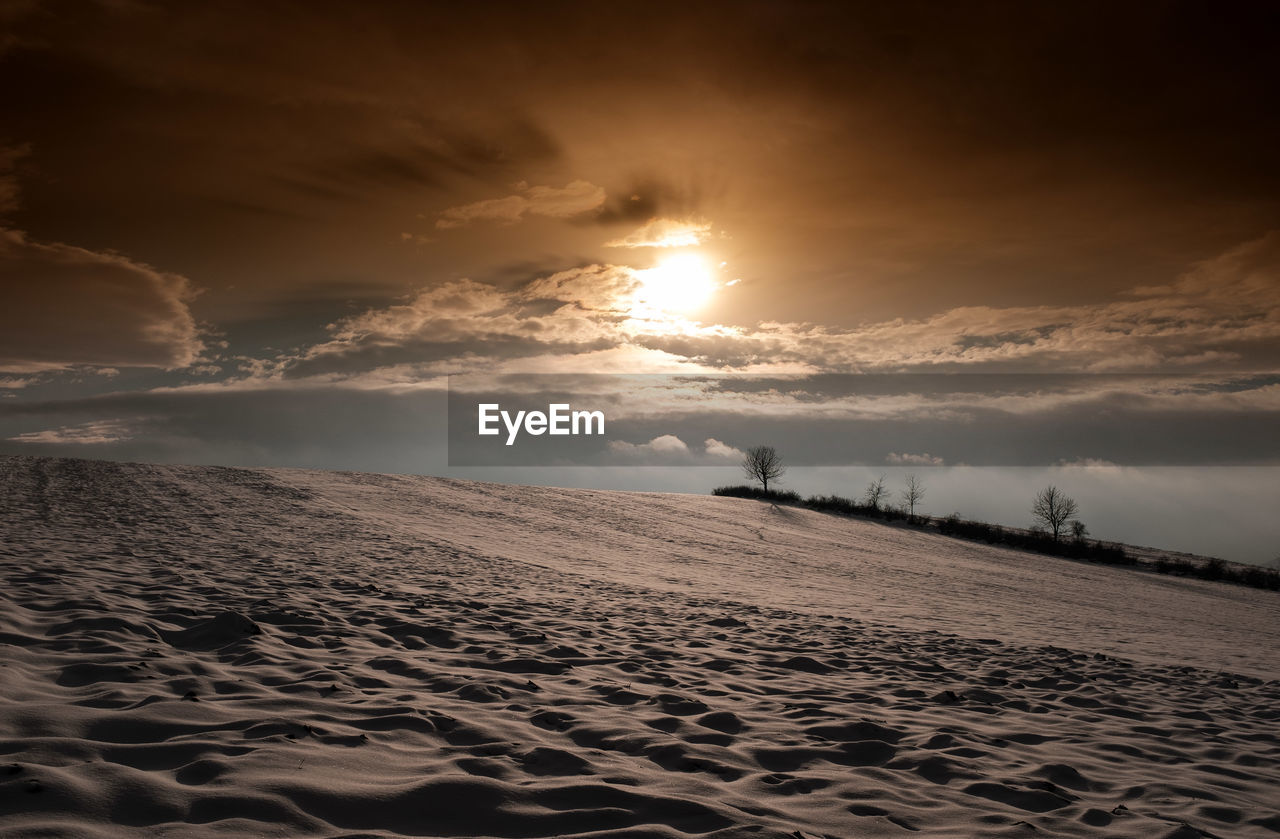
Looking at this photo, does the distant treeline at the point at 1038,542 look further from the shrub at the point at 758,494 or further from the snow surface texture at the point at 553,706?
the snow surface texture at the point at 553,706

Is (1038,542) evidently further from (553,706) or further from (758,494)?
(553,706)

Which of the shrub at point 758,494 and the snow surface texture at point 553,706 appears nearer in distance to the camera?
the snow surface texture at point 553,706

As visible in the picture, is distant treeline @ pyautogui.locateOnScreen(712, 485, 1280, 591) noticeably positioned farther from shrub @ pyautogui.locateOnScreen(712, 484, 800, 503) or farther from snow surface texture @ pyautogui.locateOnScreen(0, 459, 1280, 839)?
snow surface texture @ pyautogui.locateOnScreen(0, 459, 1280, 839)

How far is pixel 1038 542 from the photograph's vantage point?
45.2 meters

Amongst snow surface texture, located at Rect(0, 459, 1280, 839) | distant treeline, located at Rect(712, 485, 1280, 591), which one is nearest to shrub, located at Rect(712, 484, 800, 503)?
distant treeline, located at Rect(712, 485, 1280, 591)

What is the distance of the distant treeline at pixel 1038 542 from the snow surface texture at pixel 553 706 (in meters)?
30.4

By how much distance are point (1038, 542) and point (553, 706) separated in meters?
48.2

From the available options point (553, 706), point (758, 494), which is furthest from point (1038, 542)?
point (553, 706)

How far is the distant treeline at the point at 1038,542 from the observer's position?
40031mm

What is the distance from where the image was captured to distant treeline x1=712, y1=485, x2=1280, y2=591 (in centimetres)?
4003

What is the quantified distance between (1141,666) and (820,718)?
8180mm

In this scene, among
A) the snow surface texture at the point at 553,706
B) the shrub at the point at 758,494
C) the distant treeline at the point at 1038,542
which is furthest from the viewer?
the shrub at the point at 758,494

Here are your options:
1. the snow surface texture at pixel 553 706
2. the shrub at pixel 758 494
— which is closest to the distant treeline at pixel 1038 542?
the shrub at pixel 758 494

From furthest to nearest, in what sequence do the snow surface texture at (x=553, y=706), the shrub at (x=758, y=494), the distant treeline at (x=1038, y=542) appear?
the shrub at (x=758, y=494) → the distant treeline at (x=1038, y=542) → the snow surface texture at (x=553, y=706)
